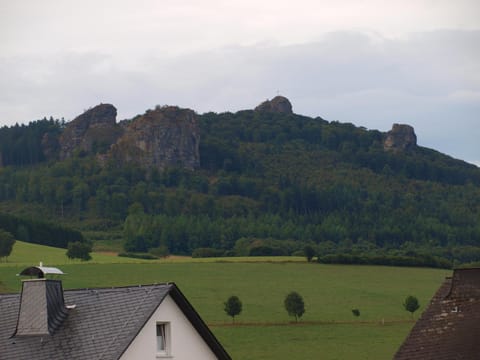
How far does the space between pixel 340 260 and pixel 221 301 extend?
1825 inches

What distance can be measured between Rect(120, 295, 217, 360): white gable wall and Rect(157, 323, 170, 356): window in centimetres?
9

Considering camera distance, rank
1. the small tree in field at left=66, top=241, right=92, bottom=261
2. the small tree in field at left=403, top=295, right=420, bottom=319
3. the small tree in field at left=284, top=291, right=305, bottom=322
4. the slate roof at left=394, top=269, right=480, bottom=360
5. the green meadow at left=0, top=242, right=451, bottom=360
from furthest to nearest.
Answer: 1. the small tree in field at left=66, top=241, right=92, bottom=261
2. the small tree in field at left=403, top=295, right=420, bottom=319
3. the small tree in field at left=284, top=291, right=305, bottom=322
4. the green meadow at left=0, top=242, right=451, bottom=360
5. the slate roof at left=394, top=269, right=480, bottom=360

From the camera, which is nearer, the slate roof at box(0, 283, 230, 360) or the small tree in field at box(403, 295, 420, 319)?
the slate roof at box(0, 283, 230, 360)

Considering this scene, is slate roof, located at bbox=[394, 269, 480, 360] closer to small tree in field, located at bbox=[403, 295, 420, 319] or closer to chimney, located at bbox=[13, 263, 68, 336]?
chimney, located at bbox=[13, 263, 68, 336]

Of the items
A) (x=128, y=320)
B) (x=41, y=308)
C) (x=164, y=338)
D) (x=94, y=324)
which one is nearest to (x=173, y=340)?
(x=164, y=338)

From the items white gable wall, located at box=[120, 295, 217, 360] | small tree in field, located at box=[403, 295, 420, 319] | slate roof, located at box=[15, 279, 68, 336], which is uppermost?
slate roof, located at box=[15, 279, 68, 336]

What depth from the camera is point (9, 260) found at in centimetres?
17538

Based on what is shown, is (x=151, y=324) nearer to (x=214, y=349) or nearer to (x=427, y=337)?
(x=214, y=349)

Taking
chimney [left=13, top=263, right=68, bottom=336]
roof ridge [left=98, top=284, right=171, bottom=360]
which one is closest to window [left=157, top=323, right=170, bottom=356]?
roof ridge [left=98, top=284, right=171, bottom=360]

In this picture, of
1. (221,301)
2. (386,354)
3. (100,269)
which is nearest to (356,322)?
(221,301)

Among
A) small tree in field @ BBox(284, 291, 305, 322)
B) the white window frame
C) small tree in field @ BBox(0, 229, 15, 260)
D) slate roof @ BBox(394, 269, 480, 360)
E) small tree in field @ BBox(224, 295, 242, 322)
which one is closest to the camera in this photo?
slate roof @ BBox(394, 269, 480, 360)

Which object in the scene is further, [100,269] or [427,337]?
[100,269]

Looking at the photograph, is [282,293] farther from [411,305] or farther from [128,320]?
[128,320]

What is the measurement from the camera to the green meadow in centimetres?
9531
